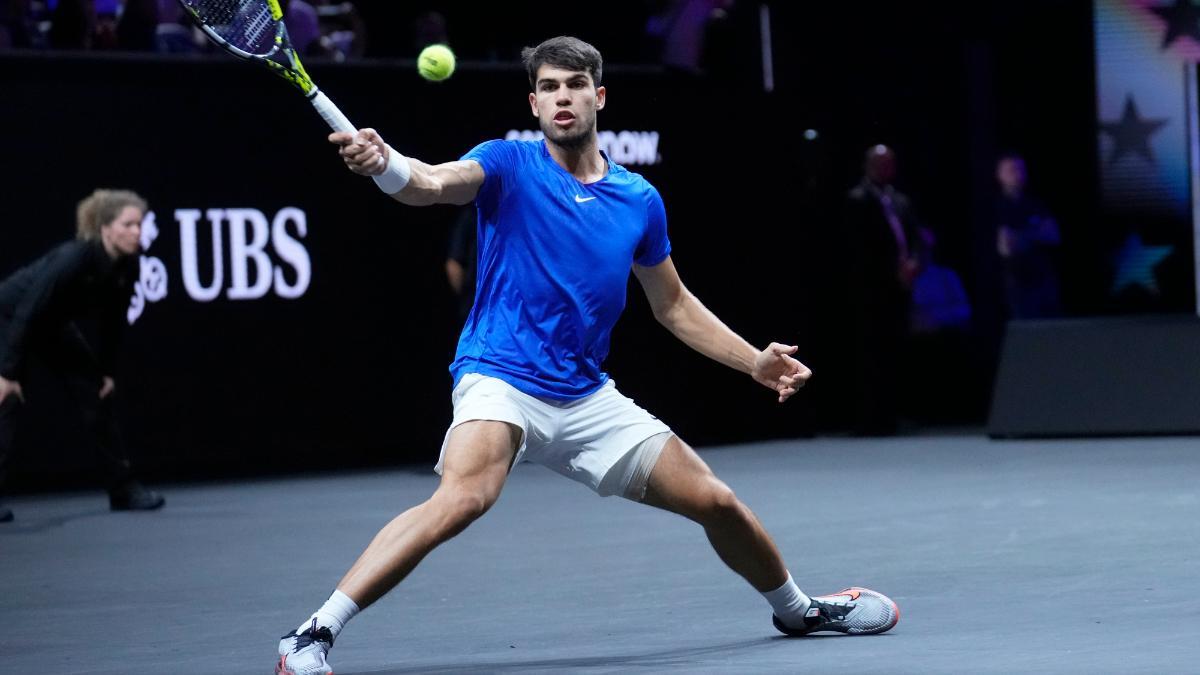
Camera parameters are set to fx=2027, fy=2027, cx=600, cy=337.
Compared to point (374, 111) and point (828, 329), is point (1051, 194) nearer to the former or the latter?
point (828, 329)

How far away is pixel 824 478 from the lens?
12.4 meters

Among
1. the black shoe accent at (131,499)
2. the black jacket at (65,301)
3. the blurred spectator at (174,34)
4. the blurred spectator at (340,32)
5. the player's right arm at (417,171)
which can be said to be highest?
the player's right arm at (417,171)

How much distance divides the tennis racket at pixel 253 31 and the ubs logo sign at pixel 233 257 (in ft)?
23.4

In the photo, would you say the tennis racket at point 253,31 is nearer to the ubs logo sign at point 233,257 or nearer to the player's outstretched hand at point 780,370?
the player's outstretched hand at point 780,370

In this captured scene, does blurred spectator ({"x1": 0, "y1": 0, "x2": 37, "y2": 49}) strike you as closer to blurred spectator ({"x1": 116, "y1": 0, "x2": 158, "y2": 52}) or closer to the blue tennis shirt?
blurred spectator ({"x1": 116, "y1": 0, "x2": 158, "y2": 52})

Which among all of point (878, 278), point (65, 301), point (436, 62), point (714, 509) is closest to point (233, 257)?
point (65, 301)

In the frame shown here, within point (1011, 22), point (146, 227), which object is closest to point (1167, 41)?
point (1011, 22)

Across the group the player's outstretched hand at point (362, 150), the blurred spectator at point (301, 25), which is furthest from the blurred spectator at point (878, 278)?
the player's outstretched hand at point (362, 150)

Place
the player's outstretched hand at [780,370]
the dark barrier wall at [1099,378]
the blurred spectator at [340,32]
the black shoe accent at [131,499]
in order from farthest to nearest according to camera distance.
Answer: the blurred spectator at [340,32]
the dark barrier wall at [1099,378]
the black shoe accent at [131,499]
the player's outstretched hand at [780,370]

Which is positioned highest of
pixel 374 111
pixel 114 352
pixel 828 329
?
pixel 374 111

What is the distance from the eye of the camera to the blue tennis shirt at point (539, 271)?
5.88 metres

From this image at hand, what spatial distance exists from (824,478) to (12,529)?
4763 mm

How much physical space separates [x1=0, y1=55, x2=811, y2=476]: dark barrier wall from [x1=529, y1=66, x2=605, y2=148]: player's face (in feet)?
24.1

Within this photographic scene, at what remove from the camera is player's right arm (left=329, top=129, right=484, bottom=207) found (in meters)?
5.19
